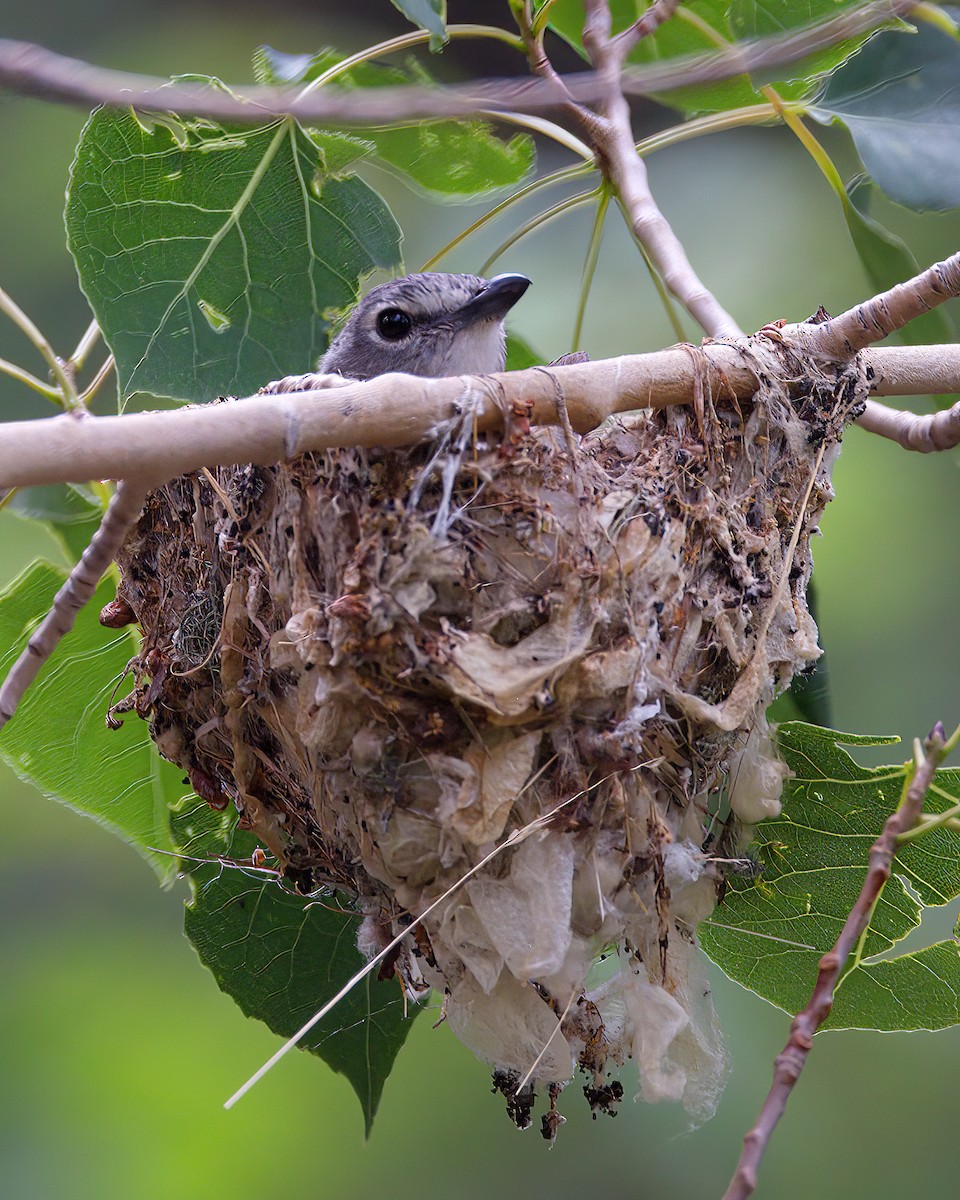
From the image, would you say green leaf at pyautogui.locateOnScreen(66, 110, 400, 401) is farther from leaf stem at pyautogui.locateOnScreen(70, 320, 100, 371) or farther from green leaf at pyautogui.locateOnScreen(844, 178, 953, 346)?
green leaf at pyautogui.locateOnScreen(844, 178, 953, 346)

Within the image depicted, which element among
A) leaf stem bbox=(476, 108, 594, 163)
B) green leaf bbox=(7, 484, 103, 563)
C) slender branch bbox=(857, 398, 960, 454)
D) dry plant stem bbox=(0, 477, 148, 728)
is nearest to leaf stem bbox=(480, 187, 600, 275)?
leaf stem bbox=(476, 108, 594, 163)

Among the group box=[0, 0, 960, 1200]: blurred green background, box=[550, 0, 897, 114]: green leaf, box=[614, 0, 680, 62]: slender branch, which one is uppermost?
box=[550, 0, 897, 114]: green leaf

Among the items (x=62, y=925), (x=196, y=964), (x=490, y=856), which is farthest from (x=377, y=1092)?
(x=62, y=925)

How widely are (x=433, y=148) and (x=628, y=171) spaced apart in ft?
1.86

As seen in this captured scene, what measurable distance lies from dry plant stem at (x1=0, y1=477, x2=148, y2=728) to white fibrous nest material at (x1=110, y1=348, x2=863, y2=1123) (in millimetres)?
291

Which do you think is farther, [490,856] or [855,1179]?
[855,1179]

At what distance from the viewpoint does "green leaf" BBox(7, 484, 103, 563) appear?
274 cm

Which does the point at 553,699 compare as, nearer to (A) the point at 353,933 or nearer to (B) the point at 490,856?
(B) the point at 490,856

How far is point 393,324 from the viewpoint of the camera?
2924 mm

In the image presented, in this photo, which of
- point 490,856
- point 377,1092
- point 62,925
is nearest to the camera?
point 490,856

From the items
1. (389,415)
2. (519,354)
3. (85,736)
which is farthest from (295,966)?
(519,354)

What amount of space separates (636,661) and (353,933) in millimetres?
1239

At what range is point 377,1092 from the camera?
102 inches

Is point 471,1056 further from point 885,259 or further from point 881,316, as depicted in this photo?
point 881,316
